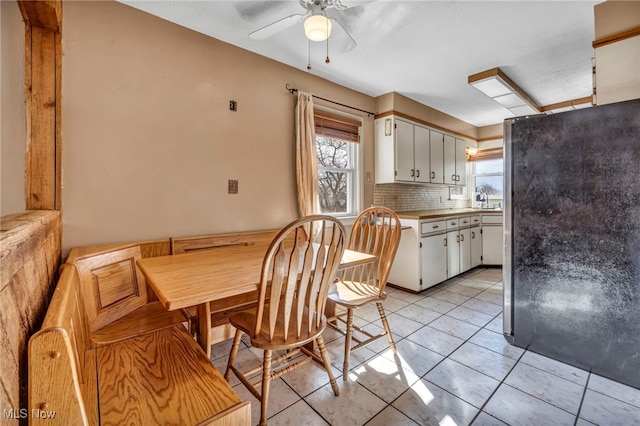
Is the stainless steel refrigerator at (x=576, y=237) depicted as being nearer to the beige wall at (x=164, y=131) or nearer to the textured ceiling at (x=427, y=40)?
the textured ceiling at (x=427, y=40)

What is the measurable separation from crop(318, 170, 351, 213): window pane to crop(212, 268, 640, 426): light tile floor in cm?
145

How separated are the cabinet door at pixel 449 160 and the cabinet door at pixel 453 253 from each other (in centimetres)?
105

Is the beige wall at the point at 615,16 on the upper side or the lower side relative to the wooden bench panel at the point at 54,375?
upper

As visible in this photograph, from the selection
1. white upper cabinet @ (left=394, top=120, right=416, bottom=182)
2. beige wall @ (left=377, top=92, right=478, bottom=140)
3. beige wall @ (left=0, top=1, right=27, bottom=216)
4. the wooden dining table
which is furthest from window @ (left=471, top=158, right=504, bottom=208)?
beige wall @ (left=0, top=1, right=27, bottom=216)

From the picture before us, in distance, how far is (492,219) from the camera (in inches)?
161

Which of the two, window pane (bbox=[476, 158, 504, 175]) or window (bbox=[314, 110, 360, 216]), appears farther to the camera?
window pane (bbox=[476, 158, 504, 175])

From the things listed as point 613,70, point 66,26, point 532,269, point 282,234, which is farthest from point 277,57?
point 532,269

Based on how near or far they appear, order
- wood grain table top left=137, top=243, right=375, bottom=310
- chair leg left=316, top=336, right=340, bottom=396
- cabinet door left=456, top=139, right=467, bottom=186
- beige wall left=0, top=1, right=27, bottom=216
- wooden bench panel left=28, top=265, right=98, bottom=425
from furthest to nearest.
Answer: cabinet door left=456, top=139, right=467, bottom=186 → chair leg left=316, top=336, right=340, bottom=396 → beige wall left=0, top=1, right=27, bottom=216 → wood grain table top left=137, top=243, right=375, bottom=310 → wooden bench panel left=28, top=265, right=98, bottom=425

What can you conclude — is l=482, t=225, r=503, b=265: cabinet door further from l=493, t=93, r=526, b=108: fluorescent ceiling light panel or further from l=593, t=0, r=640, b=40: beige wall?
l=593, t=0, r=640, b=40: beige wall

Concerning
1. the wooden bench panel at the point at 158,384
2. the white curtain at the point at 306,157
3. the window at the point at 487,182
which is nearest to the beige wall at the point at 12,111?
the wooden bench panel at the point at 158,384

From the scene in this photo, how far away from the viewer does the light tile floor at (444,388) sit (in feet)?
4.58

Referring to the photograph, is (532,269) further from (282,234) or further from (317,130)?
(317,130)

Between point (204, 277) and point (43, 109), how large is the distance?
48.7 inches

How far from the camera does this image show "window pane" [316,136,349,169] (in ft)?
10.4
